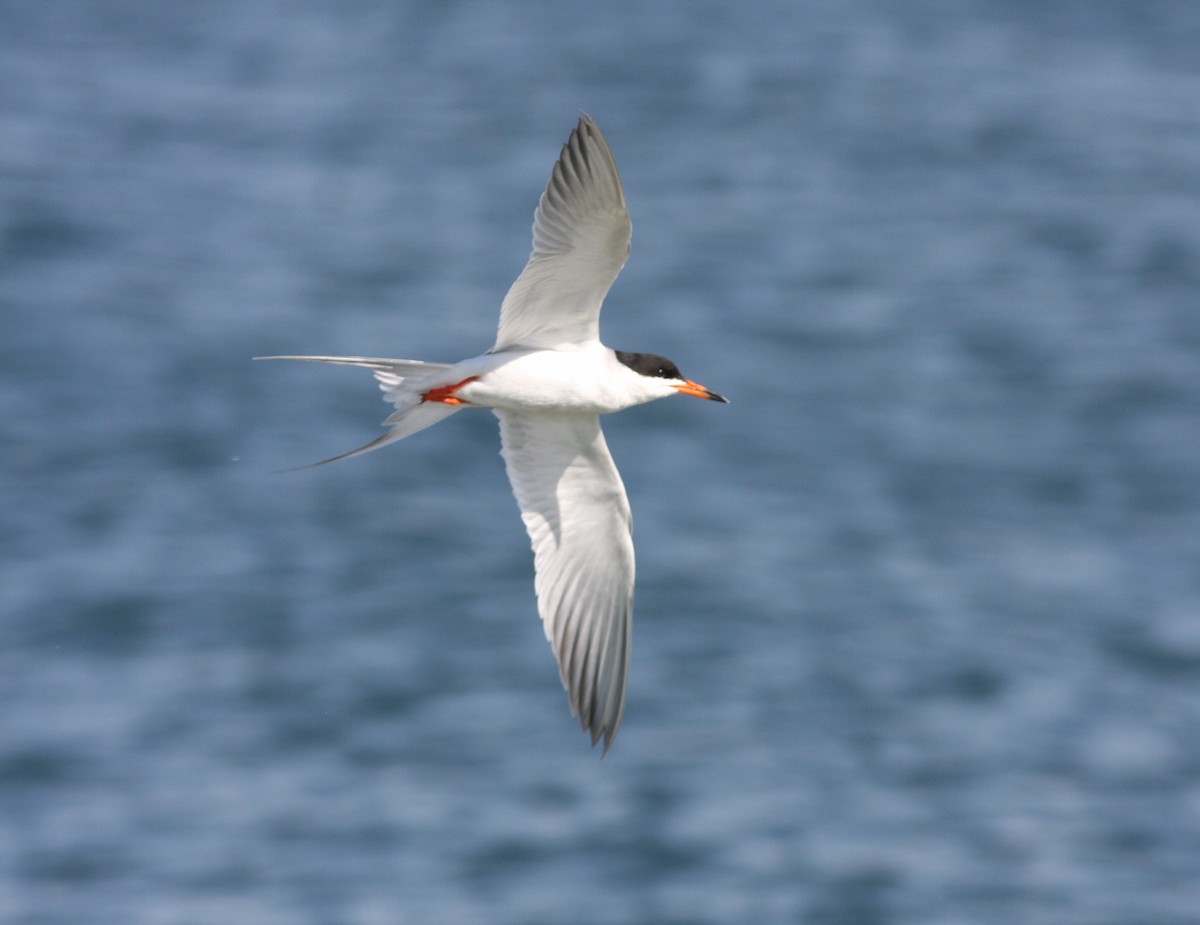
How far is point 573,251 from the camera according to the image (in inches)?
262

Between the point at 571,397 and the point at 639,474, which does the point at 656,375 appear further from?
the point at 639,474

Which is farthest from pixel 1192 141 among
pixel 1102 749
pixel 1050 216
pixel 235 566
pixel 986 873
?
pixel 235 566

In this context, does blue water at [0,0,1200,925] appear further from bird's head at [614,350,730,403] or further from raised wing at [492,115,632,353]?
raised wing at [492,115,632,353]

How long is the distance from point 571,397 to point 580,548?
1.07 meters

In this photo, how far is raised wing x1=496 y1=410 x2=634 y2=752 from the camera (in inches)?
295

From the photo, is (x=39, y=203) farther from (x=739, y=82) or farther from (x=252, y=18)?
(x=739, y=82)

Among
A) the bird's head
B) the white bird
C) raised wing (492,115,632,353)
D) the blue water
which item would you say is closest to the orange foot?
the white bird

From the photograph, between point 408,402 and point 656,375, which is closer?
point 408,402

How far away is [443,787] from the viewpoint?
41.4 feet

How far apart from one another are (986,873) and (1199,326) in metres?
7.28

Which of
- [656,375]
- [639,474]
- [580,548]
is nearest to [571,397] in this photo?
[656,375]

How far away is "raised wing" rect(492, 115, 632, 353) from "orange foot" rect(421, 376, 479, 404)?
1.14 ft

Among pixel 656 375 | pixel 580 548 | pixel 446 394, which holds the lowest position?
pixel 580 548

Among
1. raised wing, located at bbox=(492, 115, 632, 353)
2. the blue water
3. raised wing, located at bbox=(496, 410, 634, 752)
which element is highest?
the blue water
